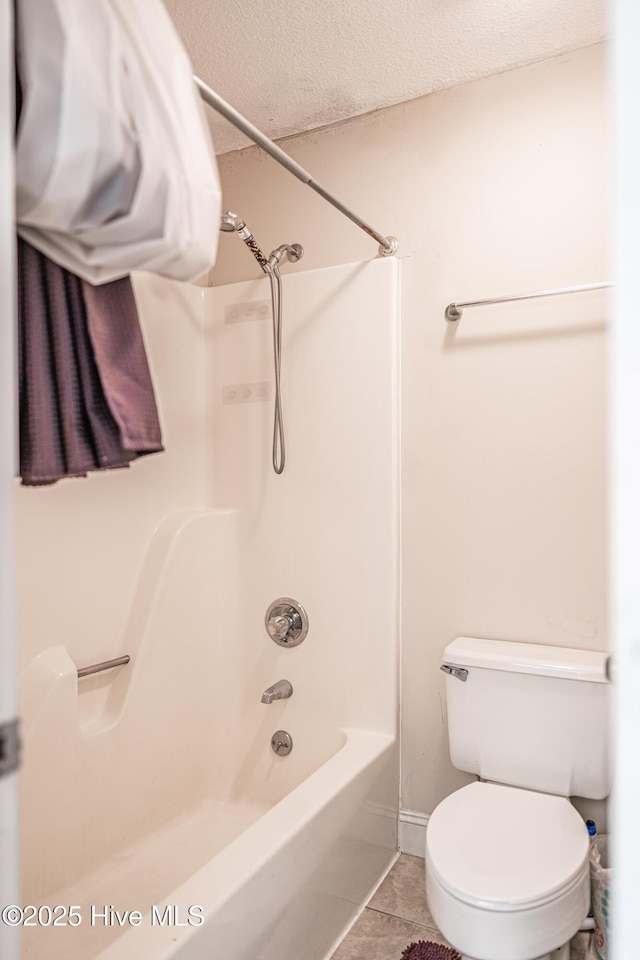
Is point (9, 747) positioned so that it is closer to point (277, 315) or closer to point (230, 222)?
point (230, 222)

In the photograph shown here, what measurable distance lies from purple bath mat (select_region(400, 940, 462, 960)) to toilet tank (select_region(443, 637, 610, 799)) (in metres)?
0.43

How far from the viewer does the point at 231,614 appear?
7.73ft

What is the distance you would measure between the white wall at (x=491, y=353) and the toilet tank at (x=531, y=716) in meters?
0.18

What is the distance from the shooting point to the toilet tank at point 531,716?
5.65 ft

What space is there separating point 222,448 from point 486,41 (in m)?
1.50

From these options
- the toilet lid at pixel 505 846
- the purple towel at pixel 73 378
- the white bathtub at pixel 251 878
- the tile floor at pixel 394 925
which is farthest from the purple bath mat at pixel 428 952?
the purple towel at pixel 73 378

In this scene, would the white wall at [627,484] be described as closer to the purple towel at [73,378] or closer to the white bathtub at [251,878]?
the purple towel at [73,378]

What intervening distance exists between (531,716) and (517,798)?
209 mm

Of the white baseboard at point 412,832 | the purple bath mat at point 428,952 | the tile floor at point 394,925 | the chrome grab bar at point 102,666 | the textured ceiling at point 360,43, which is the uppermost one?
the textured ceiling at point 360,43

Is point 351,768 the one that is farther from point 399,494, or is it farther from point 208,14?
point 208,14

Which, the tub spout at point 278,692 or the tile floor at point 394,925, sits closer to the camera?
the tile floor at point 394,925

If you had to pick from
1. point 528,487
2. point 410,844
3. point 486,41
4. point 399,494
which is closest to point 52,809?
point 410,844

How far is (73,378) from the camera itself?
970 mm

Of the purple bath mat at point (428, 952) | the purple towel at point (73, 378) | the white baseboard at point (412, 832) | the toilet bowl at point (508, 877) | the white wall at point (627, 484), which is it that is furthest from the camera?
the white baseboard at point (412, 832)
